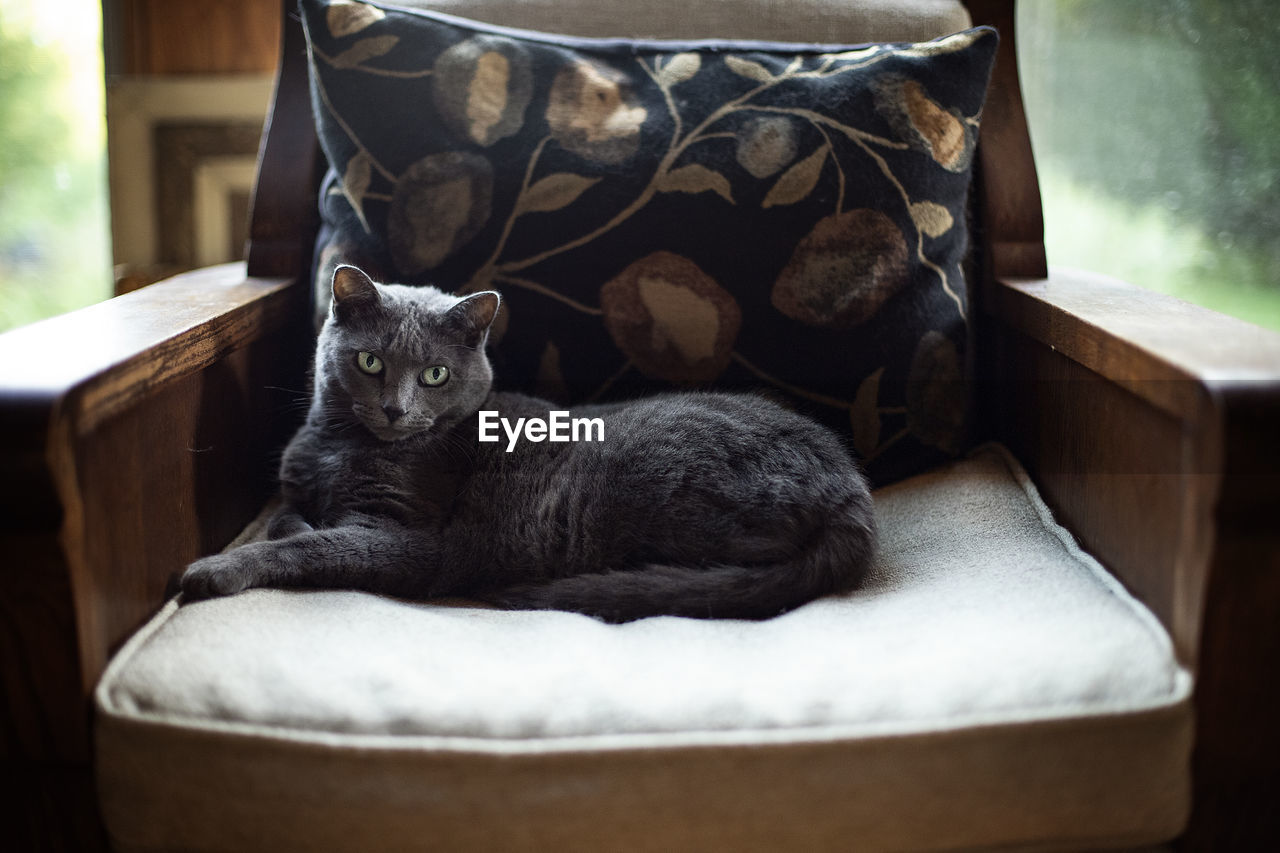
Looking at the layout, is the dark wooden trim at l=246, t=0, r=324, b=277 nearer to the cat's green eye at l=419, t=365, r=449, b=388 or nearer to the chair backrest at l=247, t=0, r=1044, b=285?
the chair backrest at l=247, t=0, r=1044, b=285

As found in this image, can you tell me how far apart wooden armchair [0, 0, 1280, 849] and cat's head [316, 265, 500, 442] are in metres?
0.12

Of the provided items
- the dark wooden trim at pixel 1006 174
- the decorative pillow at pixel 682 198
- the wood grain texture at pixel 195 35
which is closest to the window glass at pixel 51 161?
the wood grain texture at pixel 195 35

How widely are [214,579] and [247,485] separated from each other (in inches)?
10.5

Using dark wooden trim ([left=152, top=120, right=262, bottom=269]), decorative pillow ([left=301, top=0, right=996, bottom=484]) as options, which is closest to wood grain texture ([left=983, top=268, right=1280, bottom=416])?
decorative pillow ([left=301, top=0, right=996, bottom=484])

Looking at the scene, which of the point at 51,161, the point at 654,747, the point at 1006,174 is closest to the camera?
the point at 654,747

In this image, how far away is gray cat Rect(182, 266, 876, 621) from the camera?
0.95 meters

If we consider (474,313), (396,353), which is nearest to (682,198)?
(474,313)

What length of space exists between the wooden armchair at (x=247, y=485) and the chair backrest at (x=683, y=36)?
194 mm

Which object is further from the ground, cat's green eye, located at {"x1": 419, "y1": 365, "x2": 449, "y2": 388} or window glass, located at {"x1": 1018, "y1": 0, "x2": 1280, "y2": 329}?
window glass, located at {"x1": 1018, "y1": 0, "x2": 1280, "y2": 329}

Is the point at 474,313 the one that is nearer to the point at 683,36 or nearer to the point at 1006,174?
the point at 683,36

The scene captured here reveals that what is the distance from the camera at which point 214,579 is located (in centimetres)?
91

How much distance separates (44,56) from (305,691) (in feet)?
6.03

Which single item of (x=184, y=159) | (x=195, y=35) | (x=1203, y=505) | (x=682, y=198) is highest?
(x=195, y=35)

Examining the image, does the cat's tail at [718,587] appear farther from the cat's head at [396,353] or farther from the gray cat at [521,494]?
the cat's head at [396,353]
